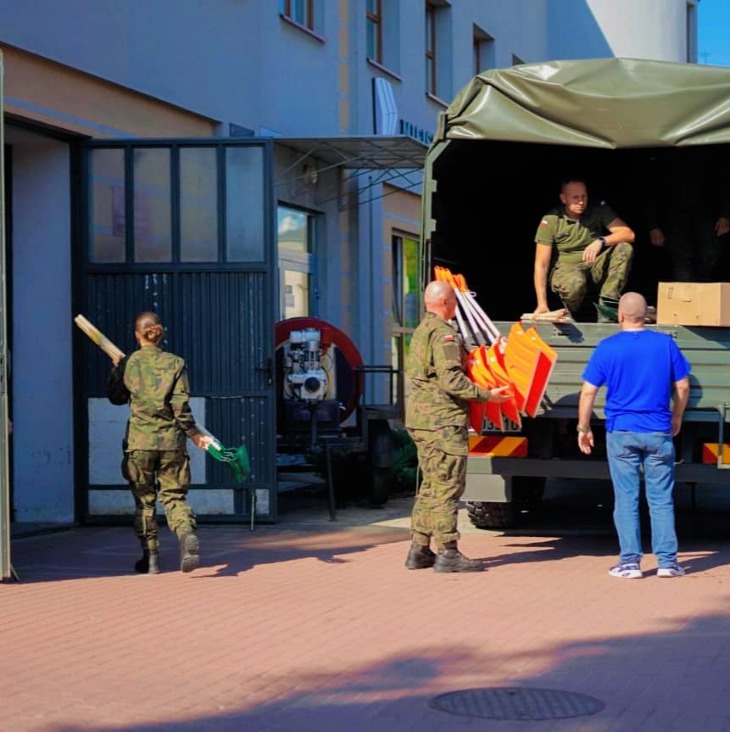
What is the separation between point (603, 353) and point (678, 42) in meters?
28.6

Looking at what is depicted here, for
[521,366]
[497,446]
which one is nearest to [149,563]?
[497,446]

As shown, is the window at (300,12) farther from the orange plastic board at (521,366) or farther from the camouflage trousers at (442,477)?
the camouflage trousers at (442,477)

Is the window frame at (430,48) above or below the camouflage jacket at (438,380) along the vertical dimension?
above

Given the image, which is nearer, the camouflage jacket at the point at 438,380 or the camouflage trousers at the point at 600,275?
the camouflage jacket at the point at 438,380

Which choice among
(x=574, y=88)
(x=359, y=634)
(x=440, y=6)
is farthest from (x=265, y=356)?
(x=440, y=6)

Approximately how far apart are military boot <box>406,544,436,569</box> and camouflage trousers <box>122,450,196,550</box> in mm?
1491

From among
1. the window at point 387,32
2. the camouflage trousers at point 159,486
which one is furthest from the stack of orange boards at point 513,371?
the window at point 387,32

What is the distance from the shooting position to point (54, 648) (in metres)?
7.37

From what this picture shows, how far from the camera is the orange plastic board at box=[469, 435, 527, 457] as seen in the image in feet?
35.0

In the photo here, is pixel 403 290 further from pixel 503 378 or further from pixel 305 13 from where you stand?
pixel 503 378

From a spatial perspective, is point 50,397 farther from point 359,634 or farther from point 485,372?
point 359,634

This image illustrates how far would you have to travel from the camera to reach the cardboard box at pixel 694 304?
1022 cm

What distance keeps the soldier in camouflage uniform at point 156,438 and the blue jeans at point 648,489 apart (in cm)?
280

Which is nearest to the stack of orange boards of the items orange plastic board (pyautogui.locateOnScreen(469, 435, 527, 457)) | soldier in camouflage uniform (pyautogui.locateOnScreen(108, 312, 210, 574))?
orange plastic board (pyautogui.locateOnScreen(469, 435, 527, 457))
